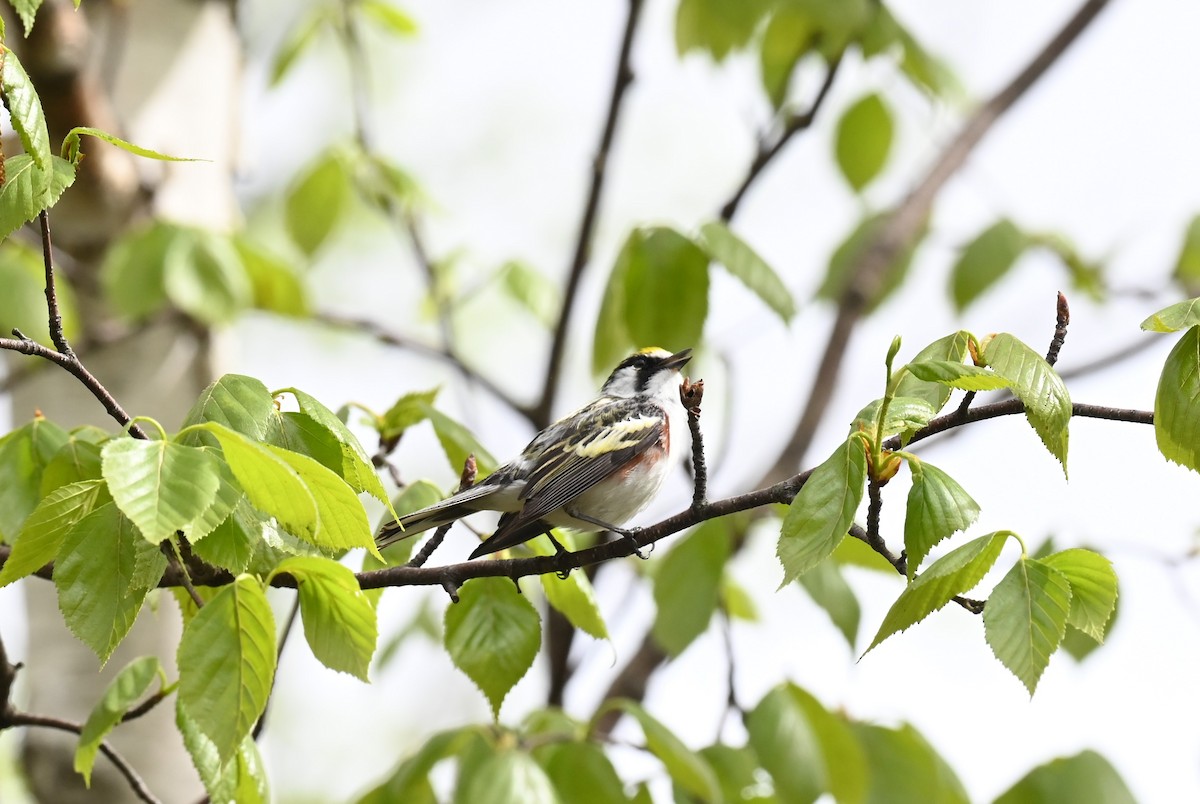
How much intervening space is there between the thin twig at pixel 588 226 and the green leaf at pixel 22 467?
2706mm

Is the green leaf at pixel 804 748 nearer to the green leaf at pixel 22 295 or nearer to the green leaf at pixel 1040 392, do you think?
the green leaf at pixel 1040 392

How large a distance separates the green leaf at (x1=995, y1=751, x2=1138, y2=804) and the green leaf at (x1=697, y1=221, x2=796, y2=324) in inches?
61.9

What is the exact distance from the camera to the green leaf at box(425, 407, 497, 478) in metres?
3.18

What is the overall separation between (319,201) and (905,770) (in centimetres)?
368

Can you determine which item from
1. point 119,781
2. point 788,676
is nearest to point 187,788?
point 119,781

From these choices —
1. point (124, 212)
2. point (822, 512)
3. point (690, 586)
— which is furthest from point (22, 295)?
point (822, 512)

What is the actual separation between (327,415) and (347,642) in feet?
1.45

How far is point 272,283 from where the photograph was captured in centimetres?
530

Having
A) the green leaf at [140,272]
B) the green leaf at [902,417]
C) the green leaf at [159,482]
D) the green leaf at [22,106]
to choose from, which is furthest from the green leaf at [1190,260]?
the green leaf at [22,106]

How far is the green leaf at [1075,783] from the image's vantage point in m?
3.47

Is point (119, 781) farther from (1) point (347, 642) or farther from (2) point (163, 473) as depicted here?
(2) point (163, 473)

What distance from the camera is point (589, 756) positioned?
3.48m

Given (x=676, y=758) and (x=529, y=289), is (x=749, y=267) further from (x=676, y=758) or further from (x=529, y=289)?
(x=529, y=289)

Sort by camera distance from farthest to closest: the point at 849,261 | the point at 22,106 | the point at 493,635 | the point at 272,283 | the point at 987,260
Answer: the point at 849,261 < the point at 987,260 < the point at 272,283 < the point at 493,635 < the point at 22,106
